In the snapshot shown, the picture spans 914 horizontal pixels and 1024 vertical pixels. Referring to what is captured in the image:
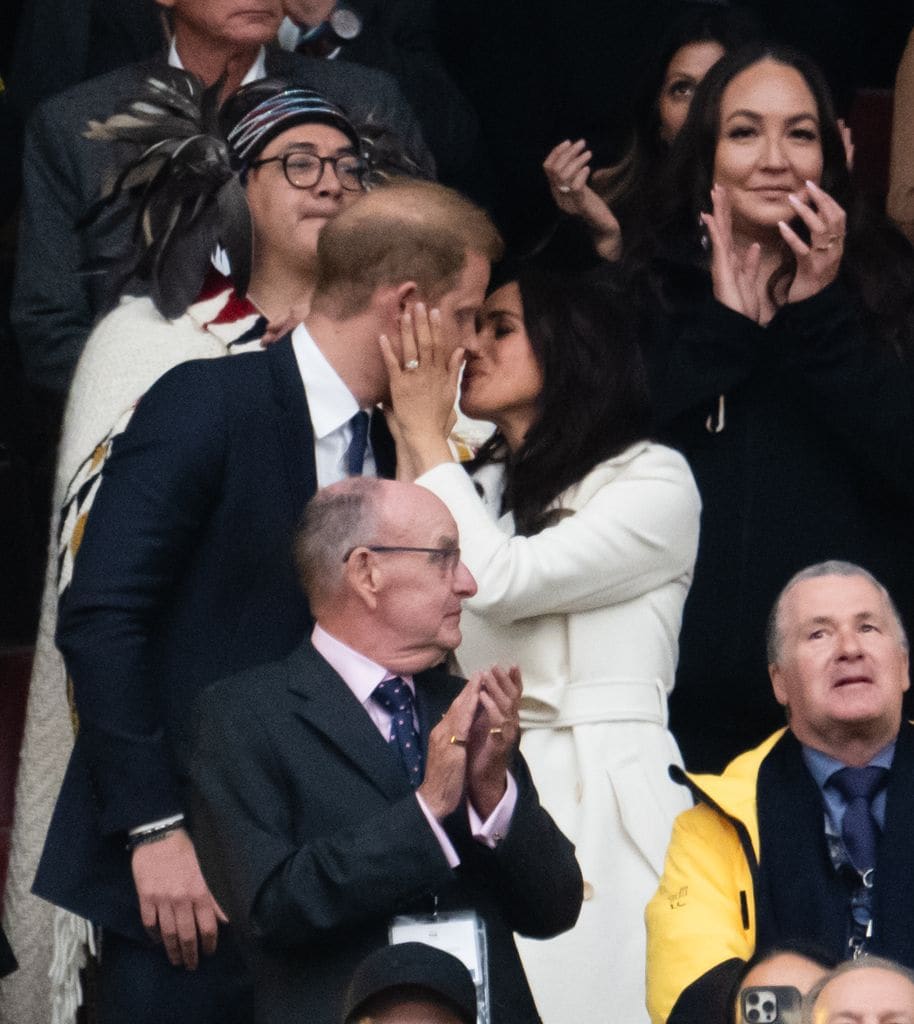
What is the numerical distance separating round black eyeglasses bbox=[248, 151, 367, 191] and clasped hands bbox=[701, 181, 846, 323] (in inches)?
29.7

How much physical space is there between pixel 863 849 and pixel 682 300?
1519 millimetres

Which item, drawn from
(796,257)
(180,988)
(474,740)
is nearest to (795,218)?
(796,257)

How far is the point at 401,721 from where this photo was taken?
4.14 metres

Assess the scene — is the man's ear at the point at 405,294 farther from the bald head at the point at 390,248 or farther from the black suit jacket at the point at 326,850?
the black suit jacket at the point at 326,850

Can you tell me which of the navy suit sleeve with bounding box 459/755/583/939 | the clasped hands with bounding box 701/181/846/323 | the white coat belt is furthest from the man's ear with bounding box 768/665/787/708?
the clasped hands with bounding box 701/181/846/323

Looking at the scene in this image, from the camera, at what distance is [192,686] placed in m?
4.46

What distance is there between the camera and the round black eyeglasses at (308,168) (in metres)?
5.14

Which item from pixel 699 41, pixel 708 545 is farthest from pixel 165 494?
pixel 699 41

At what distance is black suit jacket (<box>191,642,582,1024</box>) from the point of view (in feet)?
12.6

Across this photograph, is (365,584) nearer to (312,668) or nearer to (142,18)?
(312,668)

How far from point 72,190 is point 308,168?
942 millimetres

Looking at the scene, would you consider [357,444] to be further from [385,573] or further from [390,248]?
[385,573]

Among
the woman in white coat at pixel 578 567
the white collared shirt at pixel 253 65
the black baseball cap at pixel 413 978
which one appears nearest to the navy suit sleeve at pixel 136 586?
the woman in white coat at pixel 578 567

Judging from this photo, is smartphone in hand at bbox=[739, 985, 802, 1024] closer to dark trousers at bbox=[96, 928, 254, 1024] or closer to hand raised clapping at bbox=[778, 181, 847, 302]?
dark trousers at bbox=[96, 928, 254, 1024]
